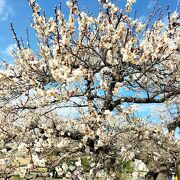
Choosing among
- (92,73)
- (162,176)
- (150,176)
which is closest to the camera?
(92,73)

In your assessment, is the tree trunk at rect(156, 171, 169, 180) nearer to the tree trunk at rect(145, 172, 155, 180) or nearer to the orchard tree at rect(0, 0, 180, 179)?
the tree trunk at rect(145, 172, 155, 180)

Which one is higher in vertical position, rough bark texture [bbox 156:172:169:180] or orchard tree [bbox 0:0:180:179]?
orchard tree [bbox 0:0:180:179]

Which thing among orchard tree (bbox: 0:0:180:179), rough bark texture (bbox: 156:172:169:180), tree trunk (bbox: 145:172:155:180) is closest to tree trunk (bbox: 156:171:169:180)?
rough bark texture (bbox: 156:172:169:180)

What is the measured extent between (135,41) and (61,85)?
1454mm

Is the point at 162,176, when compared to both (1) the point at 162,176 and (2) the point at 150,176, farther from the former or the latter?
(2) the point at 150,176

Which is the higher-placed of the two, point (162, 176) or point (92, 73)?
point (92, 73)

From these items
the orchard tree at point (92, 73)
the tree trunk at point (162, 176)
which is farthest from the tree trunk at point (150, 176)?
the orchard tree at point (92, 73)

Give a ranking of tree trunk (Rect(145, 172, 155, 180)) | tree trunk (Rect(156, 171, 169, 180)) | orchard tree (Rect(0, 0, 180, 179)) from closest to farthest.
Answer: orchard tree (Rect(0, 0, 180, 179)) < tree trunk (Rect(156, 171, 169, 180)) < tree trunk (Rect(145, 172, 155, 180))

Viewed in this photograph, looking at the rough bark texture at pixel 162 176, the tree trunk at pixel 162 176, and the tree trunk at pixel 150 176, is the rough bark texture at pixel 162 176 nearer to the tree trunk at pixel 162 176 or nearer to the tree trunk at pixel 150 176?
the tree trunk at pixel 162 176

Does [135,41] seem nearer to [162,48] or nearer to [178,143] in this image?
[162,48]

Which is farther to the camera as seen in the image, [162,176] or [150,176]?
[150,176]

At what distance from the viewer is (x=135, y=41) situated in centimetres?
521

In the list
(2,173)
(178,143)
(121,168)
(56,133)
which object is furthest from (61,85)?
(178,143)

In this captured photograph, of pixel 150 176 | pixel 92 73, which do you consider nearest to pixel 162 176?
pixel 150 176
